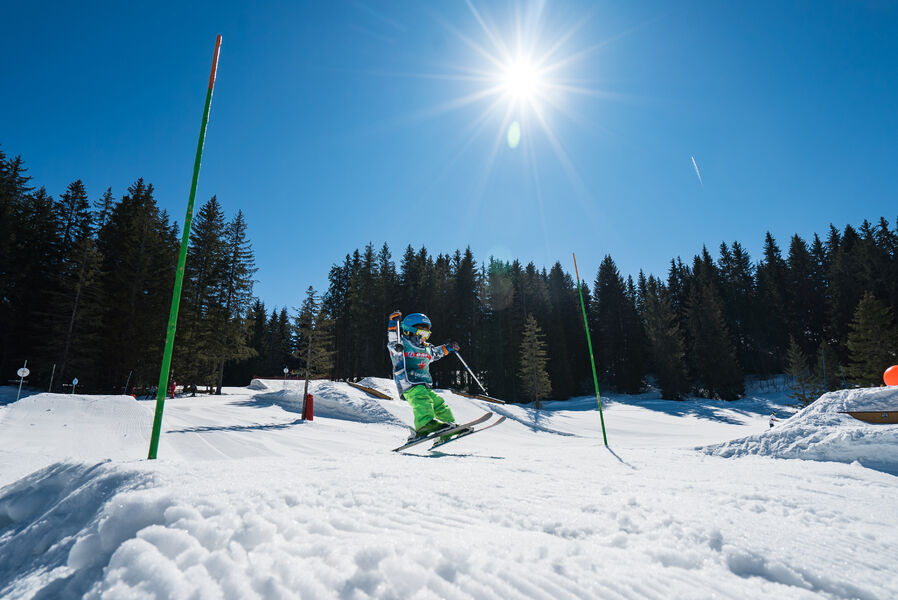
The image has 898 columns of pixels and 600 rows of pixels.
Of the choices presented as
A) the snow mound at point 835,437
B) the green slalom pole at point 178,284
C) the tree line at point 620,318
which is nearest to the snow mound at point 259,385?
the tree line at point 620,318

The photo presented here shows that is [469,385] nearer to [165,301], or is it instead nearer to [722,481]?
[165,301]

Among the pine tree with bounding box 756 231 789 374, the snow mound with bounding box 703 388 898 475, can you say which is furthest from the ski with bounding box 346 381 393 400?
the pine tree with bounding box 756 231 789 374

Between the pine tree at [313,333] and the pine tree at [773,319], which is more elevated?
the pine tree at [773,319]

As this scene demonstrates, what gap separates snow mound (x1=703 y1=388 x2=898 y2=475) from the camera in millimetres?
5609

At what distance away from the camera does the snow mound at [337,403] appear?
1590 centimetres

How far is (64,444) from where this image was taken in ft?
23.3

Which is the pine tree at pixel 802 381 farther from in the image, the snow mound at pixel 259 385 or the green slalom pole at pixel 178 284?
the snow mound at pixel 259 385

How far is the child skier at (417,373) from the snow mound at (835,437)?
5.24 m

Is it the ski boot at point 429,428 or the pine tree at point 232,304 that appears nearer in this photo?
the ski boot at point 429,428

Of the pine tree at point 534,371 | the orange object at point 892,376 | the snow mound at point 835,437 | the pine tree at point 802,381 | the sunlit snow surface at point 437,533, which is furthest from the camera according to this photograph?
the pine tree at point 534,371

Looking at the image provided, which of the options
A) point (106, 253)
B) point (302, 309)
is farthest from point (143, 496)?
point (106, 253)

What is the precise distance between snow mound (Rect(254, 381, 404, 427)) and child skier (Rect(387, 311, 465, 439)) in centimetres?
883

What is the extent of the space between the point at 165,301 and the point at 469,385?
2775 cm

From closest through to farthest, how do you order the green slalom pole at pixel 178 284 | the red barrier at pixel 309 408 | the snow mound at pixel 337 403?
the green slalom pole at pixel 178 284 < the red barrier at pixel 309 408 < the snow mound at pixel 337 403
